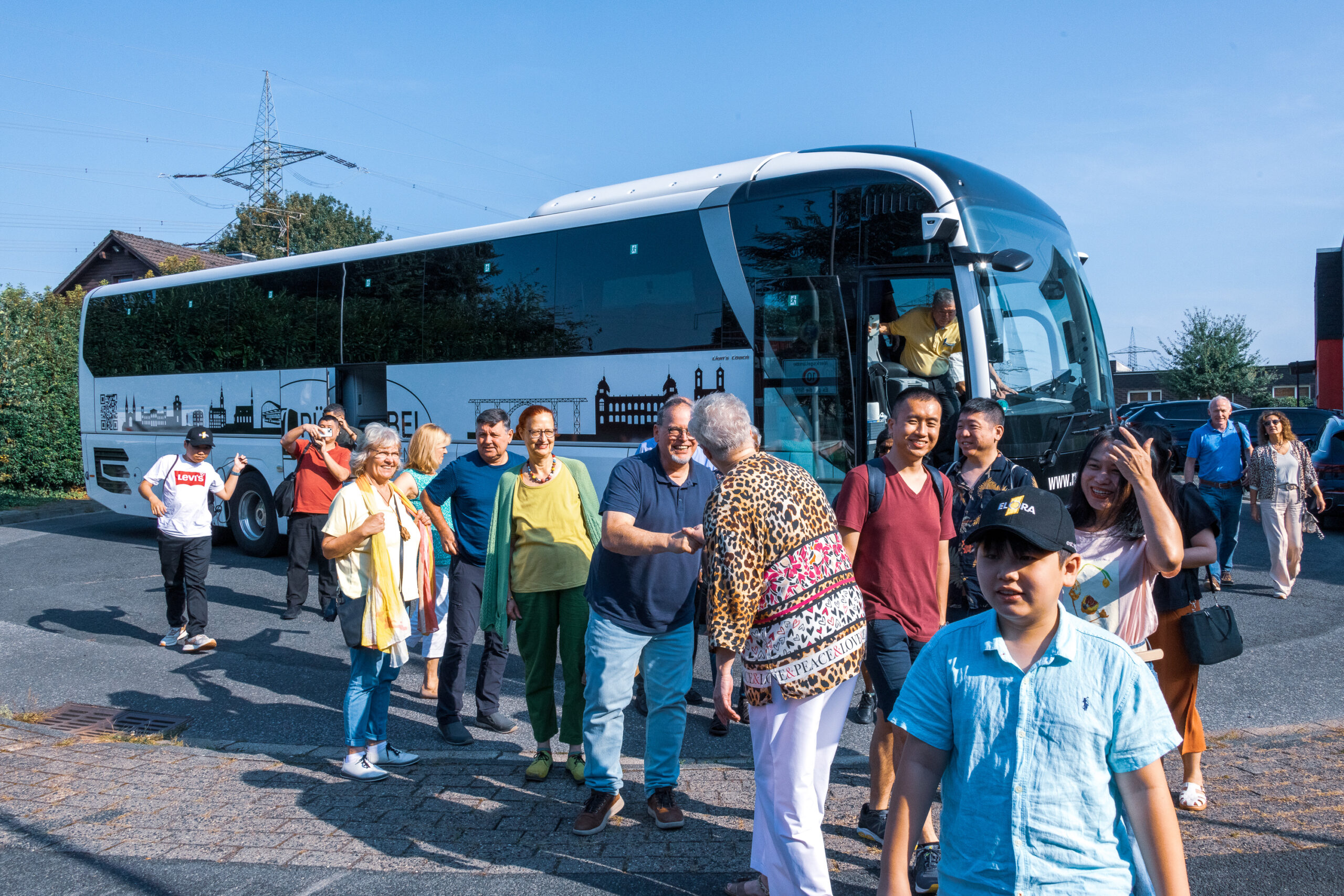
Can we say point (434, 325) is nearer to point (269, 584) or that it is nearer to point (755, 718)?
point (269, 584)

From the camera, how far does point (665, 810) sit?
14.3ft

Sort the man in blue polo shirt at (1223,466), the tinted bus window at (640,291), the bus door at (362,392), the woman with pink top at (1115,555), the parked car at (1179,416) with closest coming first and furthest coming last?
1. the woman with pink top at (1115,555)
2. the tinted bus window at (640,291)
3. the man in blue polo shirt at (1223,466)
4. the bus door at (362,392)
5. the parked car at (1179,416)

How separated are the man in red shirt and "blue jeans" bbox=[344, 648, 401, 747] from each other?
430cm

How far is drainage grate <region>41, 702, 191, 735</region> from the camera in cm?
602

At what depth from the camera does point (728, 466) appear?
12.1ft

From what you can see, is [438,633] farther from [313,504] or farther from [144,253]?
[144,253]

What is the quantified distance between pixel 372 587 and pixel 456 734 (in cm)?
112

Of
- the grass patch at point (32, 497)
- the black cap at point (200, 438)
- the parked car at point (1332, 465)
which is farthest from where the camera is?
the grass patch at point (32, 497)

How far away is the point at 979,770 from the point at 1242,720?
4.78 meters

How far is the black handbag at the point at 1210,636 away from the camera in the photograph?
13.6ft

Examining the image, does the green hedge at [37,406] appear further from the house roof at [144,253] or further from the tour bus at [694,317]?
the house roof at [144,253]

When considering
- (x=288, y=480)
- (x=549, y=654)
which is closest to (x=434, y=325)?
(x=288, y=480)

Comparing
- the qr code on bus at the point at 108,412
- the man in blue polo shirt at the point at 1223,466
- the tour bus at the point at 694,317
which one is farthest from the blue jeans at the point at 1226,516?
the qr code on bus at the point at 108,412

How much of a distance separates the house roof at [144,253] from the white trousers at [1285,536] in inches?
1665
